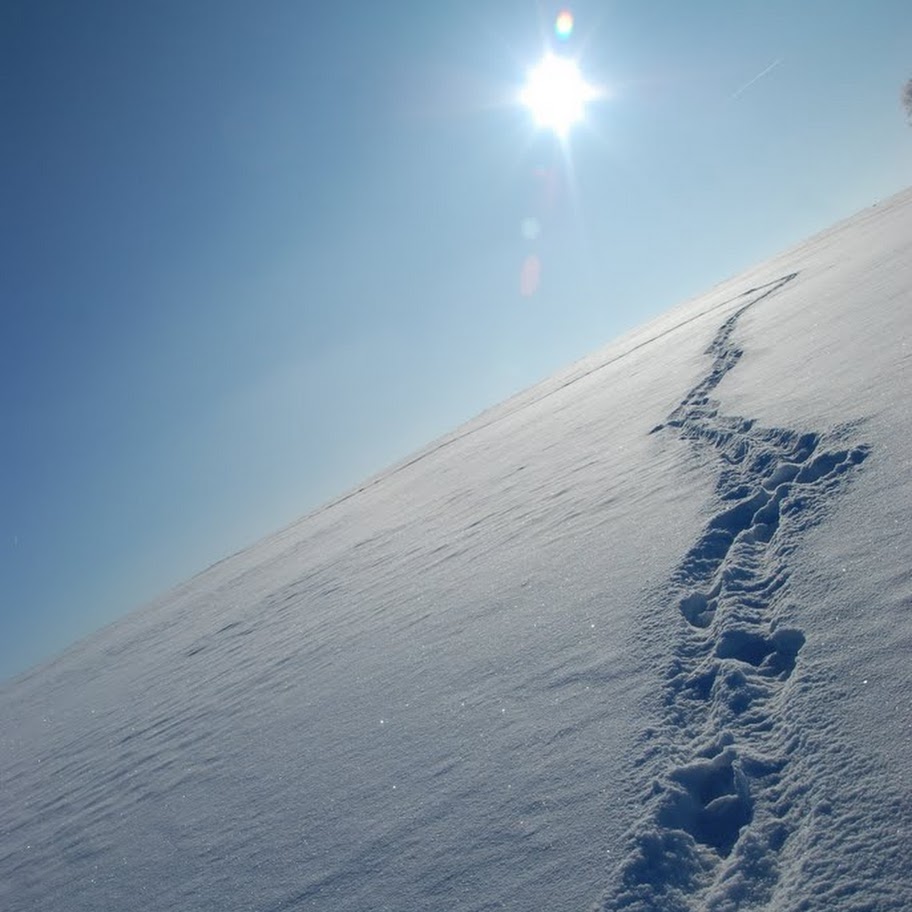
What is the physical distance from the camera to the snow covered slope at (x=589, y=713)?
221 centimetres

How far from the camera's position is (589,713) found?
3043 mm

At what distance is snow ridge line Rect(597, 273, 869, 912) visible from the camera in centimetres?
209

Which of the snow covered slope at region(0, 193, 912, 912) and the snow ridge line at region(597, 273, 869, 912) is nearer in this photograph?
the snow ridge line at region(597, 273, 869, 912)

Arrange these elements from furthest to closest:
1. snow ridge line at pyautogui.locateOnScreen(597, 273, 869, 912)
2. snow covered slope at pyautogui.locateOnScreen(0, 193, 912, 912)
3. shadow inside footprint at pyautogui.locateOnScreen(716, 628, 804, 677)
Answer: shadow inside footprint at pyautogui.locateOnScreen(716, 628, 804, 677)
snow covered slope at pyautogui.locateOnScreen(0, 193, 912, 912)
snow ridge line at pyautogui.locateOnScreen(597, 273, 869, 912)

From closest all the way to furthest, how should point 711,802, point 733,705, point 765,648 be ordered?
point 711,802 < point 733,705 < point 765,648

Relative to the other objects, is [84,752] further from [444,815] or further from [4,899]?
[444,815]

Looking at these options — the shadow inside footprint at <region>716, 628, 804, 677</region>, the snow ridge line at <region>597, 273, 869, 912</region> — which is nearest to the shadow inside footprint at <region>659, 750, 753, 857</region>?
the snow ridge line at <region>597, 273, 869, 912</region>

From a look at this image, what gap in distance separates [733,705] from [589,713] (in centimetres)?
57

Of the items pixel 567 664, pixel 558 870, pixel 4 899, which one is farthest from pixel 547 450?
pixel 558 870

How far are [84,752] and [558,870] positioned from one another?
606cm

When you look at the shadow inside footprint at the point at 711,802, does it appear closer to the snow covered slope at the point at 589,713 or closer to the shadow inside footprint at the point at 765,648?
the snow covered slope at the point at 589,713

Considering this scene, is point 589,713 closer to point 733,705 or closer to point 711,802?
point 733,705

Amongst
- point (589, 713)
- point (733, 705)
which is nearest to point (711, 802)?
point (733, 705)

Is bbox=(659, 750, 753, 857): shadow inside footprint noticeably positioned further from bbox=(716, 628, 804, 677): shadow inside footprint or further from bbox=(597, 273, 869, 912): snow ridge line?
bbox=(716, 628, 804, 677): shadow inside footprint
